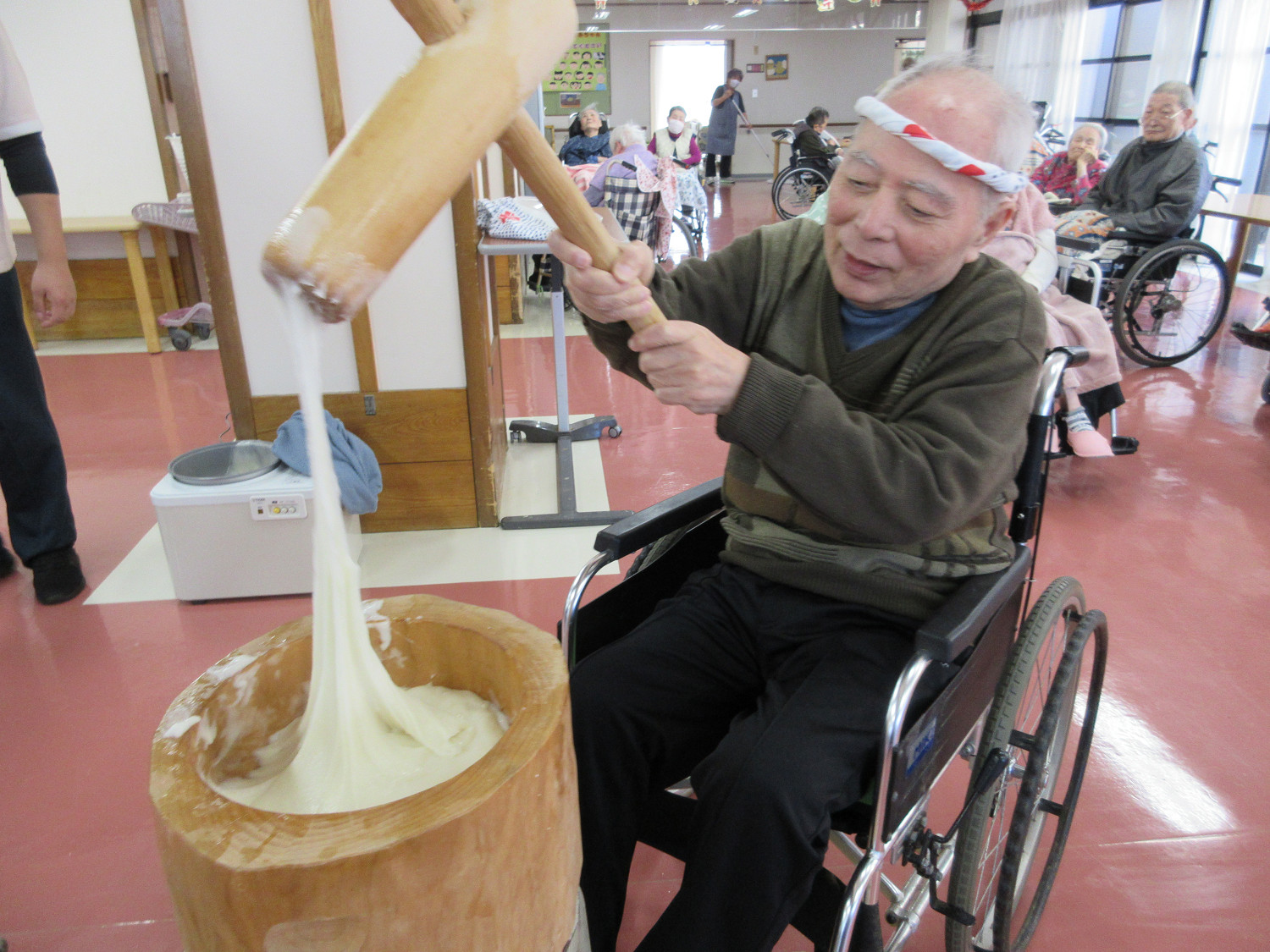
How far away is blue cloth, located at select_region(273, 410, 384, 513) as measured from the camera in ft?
7.52

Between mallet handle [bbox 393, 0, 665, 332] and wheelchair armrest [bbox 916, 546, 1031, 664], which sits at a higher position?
mallet handle [bbox 393, 0, 665, 332]

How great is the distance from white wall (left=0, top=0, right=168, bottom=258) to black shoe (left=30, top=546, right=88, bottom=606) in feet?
10.4

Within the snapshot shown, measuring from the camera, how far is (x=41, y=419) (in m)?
2.24

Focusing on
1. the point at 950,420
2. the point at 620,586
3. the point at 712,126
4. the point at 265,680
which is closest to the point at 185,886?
the point at 265,680

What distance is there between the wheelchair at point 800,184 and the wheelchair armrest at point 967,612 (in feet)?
25.2

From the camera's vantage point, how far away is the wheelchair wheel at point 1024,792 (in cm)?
112

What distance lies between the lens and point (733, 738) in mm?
1022

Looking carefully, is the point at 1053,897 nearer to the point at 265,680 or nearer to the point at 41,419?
the point at 265,680

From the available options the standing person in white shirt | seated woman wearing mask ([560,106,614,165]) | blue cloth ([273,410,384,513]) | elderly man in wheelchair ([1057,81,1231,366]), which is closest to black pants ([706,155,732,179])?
seated woman wearing mask ([560,106,614,165])

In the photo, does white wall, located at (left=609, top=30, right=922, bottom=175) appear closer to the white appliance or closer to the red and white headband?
the white appliance

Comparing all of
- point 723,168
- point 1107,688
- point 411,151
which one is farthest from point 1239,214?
point 723,168

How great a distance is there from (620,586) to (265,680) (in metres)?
0.54

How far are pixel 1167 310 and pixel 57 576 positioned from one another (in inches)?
182

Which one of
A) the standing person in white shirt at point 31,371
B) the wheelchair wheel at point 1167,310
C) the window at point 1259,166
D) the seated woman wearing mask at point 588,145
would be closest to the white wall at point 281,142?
the standing person in white shirt at point 31,371
